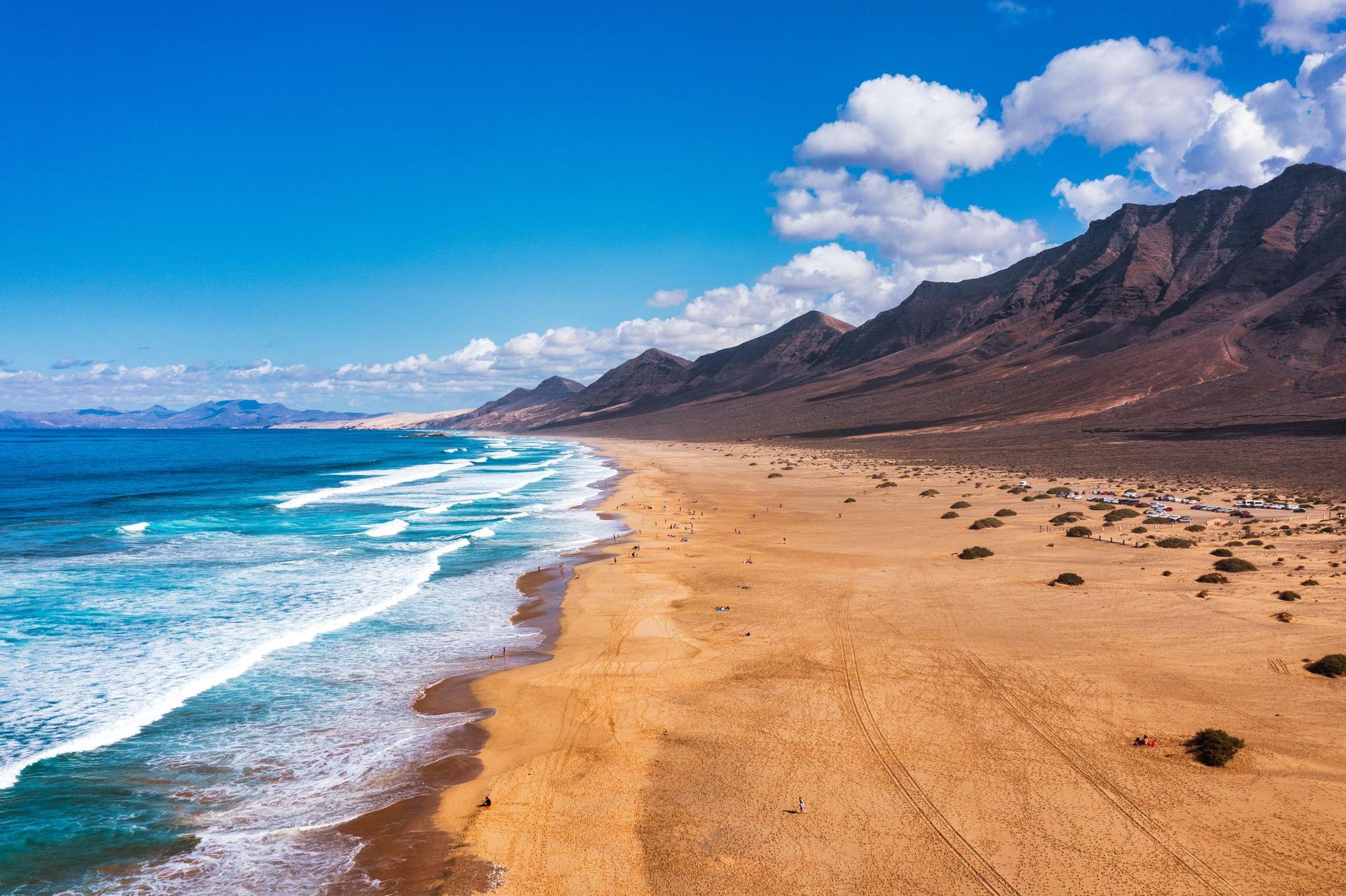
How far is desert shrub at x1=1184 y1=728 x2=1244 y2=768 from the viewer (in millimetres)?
12453

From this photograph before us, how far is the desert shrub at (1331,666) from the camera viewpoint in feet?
49.5

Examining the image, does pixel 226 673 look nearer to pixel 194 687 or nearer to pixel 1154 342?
pixel 194 687

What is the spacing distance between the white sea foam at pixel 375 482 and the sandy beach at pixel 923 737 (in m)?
41.3

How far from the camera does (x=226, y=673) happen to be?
19.4m

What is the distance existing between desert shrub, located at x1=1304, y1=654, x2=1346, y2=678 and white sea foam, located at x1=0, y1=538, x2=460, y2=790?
85.6 ft

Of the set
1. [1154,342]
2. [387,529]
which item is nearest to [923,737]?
[387,529]

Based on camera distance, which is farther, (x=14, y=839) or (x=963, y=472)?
(x=963, y=472)

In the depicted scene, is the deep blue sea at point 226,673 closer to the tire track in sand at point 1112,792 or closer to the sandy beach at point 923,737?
the sandy beach at point 923,737

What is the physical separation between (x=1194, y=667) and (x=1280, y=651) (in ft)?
7.10

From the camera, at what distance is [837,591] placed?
24.9 metres

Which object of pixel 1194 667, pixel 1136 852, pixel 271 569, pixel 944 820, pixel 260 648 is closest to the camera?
pixel 1136 852

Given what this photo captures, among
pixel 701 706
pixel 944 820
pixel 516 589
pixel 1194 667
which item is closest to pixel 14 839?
pixel 701 706

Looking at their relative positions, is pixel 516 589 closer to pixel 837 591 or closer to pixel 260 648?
pixel 260 648

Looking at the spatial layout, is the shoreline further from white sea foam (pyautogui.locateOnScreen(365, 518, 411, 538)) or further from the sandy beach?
white sea foam (pyautogui.locateOnScreen(365, 518, 411, 538))
